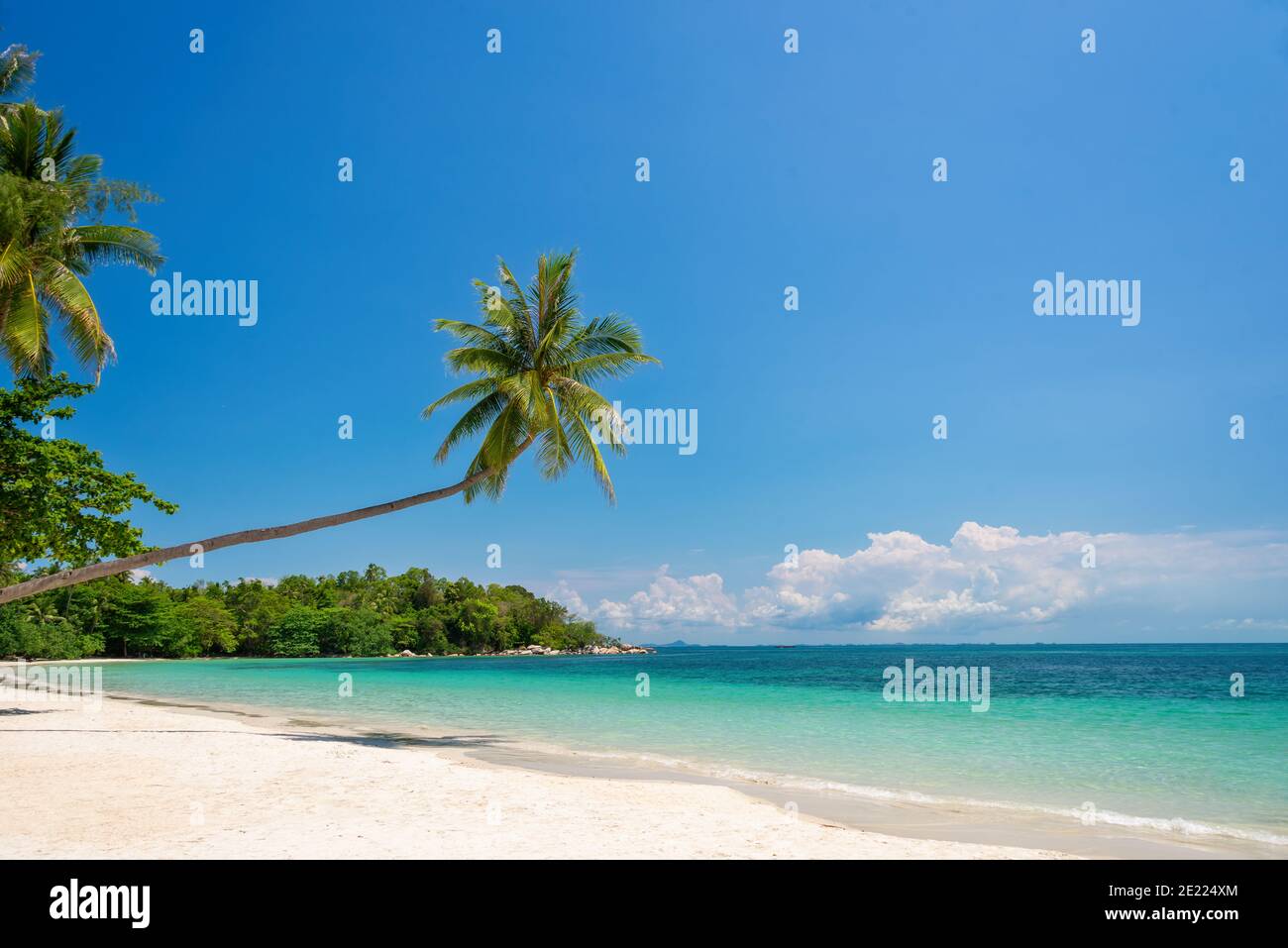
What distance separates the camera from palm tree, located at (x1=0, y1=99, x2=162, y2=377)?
45.4ft

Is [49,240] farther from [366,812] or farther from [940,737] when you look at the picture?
[940,737]

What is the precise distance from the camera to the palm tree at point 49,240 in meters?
13.8

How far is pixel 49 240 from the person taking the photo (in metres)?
14.8

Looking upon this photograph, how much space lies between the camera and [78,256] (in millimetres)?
16000

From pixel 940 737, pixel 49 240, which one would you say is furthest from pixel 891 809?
pixel 49 240

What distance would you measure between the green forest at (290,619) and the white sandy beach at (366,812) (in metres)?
56.0

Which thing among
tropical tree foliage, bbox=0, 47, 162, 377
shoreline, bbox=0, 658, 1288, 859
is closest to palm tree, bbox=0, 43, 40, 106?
tropical tree foliage, bbox=0, 47, 162, 377

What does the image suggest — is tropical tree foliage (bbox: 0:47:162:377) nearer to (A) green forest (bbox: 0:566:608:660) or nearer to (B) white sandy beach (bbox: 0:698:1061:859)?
(B) white sandy beach (bbox: 0:698:1061:859)

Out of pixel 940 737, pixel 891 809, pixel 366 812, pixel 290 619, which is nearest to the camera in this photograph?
pixel 366 812

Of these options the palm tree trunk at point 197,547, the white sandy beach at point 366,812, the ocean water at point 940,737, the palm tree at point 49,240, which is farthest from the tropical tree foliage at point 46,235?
the ocean water at point 940,737

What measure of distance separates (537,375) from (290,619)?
85.6m

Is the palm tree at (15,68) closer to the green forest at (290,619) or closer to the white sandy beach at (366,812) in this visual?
the white sandy beach at (366,812)

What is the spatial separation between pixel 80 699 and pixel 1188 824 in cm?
2743
